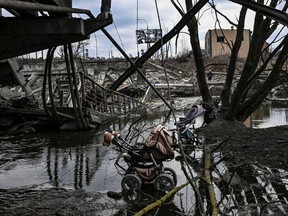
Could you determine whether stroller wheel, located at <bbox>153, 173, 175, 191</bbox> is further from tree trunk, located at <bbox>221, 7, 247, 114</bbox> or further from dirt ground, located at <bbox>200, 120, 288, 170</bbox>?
tree trunk, located at <bbox>221, 7, 247, 114</bbox>

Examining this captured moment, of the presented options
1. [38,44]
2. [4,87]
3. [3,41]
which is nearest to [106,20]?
[38,44]

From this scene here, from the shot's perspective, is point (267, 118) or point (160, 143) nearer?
point (160, 143)

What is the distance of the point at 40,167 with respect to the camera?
9008mm

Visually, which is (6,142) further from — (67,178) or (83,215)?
(83,215)

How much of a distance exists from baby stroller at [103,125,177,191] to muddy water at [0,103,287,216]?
0.65 feet

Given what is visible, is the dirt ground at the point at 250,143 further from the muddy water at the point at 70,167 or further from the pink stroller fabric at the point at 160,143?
the pink stroller fabric at the point at 160,143

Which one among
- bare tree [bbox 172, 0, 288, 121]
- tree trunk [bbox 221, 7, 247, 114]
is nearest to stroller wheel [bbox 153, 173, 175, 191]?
bare tree [bbox 172, 0, 288, 121]

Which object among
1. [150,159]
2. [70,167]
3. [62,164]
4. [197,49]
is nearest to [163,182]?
[150,159]

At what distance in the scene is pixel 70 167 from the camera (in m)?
8.88

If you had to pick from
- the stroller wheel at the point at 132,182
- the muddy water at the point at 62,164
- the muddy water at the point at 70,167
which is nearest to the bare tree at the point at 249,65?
the muddy water at the point at 70,167

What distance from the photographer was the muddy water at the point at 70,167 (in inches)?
253

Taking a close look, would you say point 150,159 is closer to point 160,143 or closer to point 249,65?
point 160,143

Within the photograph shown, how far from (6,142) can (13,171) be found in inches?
181

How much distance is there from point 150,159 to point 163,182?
0.42m
